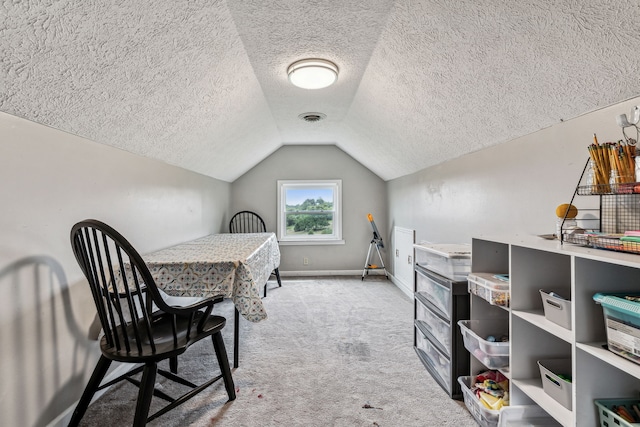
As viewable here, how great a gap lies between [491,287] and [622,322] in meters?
0.58

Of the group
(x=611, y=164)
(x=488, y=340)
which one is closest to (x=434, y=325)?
(x=488, y=340)

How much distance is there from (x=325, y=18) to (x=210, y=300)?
1.71 m

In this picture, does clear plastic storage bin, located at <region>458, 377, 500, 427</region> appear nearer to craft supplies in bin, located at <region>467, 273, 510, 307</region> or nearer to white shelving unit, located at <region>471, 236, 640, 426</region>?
white shelving unit, located at <region>471, 236, 640, 426</region>

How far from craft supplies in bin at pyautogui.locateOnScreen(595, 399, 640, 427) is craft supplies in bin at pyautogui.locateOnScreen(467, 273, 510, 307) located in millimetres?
480

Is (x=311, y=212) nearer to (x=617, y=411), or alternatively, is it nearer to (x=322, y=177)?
(x=322, y=177)

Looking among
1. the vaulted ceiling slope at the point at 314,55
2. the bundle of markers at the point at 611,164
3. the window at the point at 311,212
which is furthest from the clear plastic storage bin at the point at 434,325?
the window at the point at 311,212

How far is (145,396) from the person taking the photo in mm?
1346

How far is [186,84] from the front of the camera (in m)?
1.86

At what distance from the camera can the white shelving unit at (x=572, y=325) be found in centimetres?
105

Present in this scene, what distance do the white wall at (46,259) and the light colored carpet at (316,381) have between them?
349 mm

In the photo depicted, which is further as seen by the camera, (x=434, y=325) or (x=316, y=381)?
(x=434, y=325)

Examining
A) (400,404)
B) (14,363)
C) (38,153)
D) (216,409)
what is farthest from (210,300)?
(400,404)

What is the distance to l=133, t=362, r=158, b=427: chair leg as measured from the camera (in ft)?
4.32

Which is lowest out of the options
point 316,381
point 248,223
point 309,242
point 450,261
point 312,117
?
point 316,381
